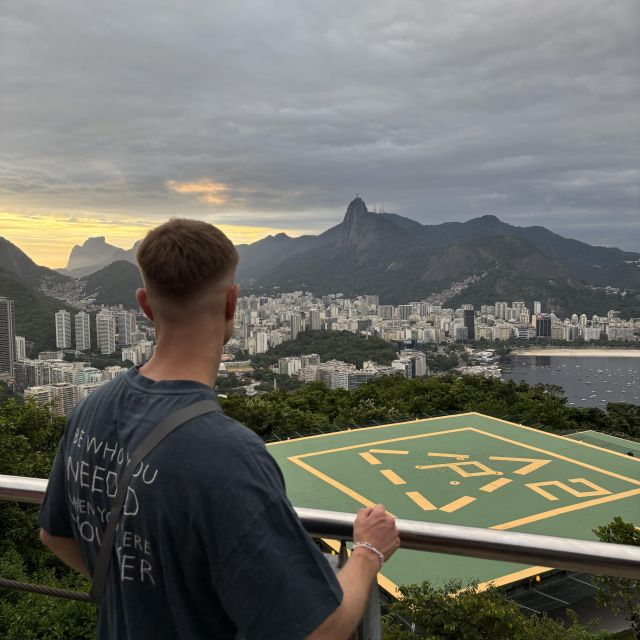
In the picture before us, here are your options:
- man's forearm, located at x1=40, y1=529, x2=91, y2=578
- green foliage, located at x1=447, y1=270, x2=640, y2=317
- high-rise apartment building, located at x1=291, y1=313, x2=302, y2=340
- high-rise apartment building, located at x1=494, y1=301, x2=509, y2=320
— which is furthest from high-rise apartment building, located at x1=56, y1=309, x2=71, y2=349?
green foliage, located at x1=447, y1=270, x2=640, y2=317

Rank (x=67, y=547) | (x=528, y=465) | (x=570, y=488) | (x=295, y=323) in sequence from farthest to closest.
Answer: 1. (x=295, y=323)
2. (x=528, y=465)
3. (x=570, y=488)
4. (x=67, y=547)

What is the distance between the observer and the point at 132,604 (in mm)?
744

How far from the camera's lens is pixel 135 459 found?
726 millimetres

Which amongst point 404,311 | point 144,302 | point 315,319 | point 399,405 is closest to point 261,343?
point 315,319

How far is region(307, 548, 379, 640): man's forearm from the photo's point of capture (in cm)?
70

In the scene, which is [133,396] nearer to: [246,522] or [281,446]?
[246,522]

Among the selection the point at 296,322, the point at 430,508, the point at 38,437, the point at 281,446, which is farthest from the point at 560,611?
the point at 296,322

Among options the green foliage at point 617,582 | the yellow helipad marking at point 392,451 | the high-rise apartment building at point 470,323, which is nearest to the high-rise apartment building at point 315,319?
the high-rise apartment building at point 470,323

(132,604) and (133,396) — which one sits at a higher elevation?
(133,396)

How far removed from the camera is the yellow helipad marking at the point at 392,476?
27.6 ft

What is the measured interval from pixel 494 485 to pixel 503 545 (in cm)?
788

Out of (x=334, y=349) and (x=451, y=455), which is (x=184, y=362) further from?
(x=334, y=349)

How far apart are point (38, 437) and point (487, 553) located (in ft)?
37.4

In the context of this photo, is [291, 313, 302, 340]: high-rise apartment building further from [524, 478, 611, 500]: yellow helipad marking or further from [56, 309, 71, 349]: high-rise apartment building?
[524, 478, 611, 500]: yellow helipad marking
